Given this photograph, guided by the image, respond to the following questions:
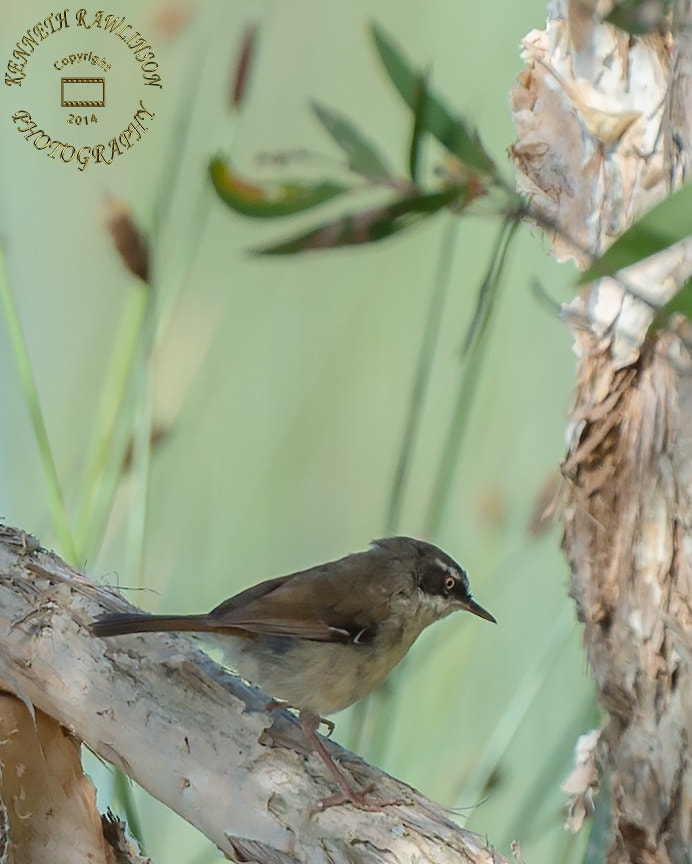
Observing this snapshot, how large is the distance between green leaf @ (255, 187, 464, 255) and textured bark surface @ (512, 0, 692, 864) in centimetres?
34

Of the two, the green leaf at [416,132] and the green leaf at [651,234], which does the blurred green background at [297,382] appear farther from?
the green leaf at [651,234]

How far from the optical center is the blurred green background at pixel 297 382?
1.96 m

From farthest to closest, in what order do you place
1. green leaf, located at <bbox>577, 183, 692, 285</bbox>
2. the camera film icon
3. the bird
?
the camera film icon
the bird
green leaf, located at <bbox>577, 183, 692, 285</bbox>

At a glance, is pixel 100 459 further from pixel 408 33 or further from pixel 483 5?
pixel 483 5

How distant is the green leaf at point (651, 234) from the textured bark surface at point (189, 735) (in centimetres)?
73

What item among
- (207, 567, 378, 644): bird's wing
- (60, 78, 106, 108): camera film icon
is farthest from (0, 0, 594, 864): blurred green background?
(207, 567, 378, 644): bird's wing

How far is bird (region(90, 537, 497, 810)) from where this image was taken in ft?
4.14

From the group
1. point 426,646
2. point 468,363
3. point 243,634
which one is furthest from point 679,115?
point 426,646

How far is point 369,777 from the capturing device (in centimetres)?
119

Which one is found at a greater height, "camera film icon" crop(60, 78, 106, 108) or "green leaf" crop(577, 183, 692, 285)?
"camera film icon" crop(60, 78, 106, 108)

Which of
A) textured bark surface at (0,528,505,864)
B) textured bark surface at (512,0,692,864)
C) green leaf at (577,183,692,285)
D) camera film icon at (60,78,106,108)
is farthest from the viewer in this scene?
camera film icon at (60,78,106,108)

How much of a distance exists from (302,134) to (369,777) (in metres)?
1.28

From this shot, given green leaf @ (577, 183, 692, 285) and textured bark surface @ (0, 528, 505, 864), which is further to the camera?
textured bark surface @ (0, 528, 505, 864)

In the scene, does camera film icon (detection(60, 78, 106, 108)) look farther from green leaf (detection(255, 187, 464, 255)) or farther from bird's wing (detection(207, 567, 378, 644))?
green leaf (detection(255, 187, 464, 255))
